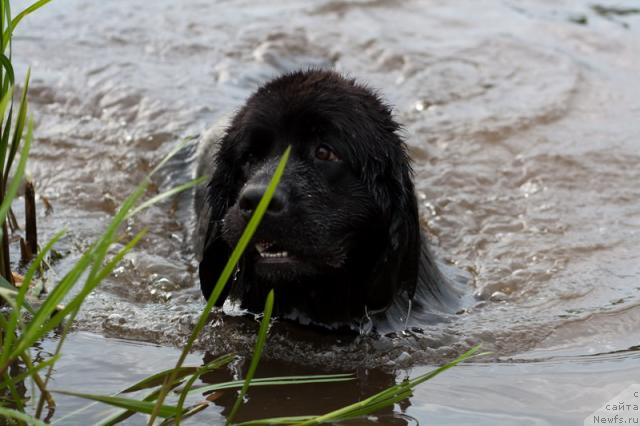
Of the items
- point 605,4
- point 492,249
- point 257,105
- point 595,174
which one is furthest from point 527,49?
point 257,105

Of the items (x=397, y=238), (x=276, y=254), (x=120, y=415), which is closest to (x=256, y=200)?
(x=276, y=254)

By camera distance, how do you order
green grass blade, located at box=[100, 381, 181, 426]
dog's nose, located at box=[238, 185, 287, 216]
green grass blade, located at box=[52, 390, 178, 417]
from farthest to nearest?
dog's nose, located at box=[238, 185, 287, 216], green grass blade, located at box=[100, 381, 181, 426], green grass blade, located at box=[52, 390, 178, 417]

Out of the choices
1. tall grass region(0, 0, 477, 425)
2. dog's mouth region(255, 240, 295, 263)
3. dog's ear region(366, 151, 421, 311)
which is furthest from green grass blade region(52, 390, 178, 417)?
dog's ear region(366, 151, 421, 311)

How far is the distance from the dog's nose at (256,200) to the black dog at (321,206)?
2 centimetres

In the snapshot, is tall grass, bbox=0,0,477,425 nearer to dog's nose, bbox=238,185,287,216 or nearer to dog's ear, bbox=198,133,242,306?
dog's nose, bbox=238,185,287,216

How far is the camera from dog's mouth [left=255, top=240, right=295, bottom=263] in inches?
157

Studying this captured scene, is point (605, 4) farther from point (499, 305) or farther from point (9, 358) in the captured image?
point (9, 358)

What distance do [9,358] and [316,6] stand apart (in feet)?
24.3

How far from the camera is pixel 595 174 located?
21.3 ft

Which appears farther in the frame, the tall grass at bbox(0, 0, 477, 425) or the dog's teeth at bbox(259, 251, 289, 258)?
the dog's teeth at bbox(259, 251, 289, 258)

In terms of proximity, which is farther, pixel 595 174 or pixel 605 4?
pixel 605 4

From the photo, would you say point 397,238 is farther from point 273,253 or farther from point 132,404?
point 132,404

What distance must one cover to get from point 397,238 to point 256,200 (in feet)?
2.49

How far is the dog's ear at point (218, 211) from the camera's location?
447 centimetres
